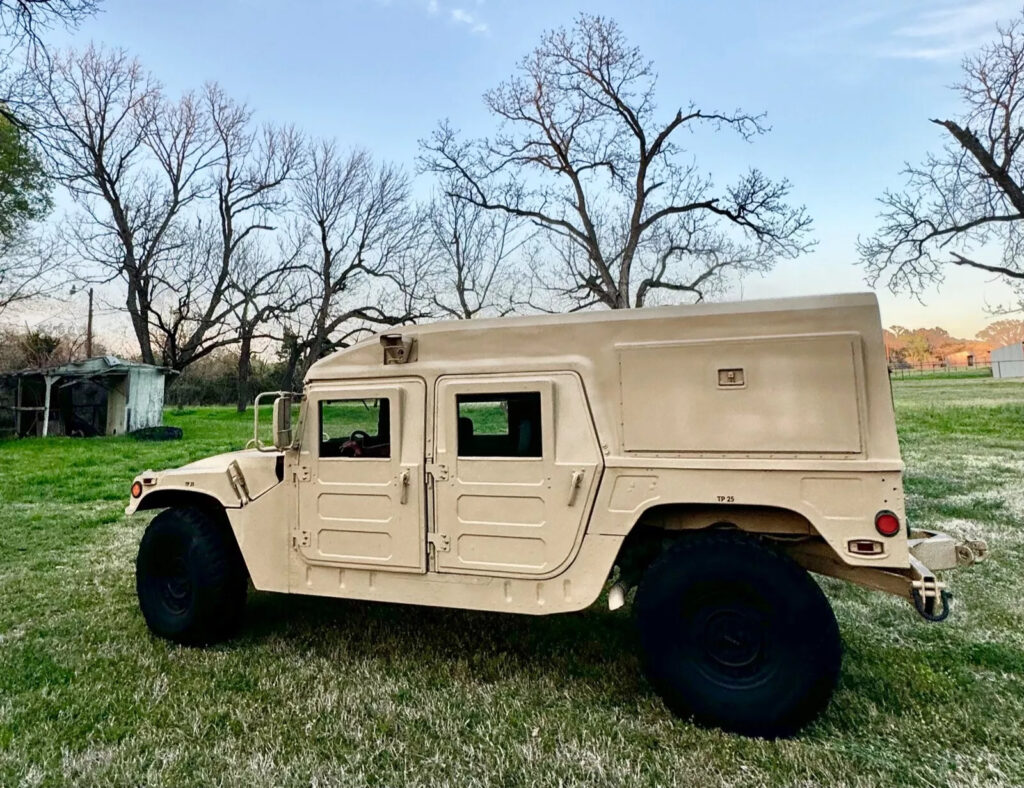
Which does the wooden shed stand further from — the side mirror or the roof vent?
the roof vent

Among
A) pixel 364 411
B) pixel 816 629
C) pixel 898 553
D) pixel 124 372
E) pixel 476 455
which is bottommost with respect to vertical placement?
pixel 816 629

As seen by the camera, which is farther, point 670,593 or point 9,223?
point 9,223

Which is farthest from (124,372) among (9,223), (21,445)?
(9,223)

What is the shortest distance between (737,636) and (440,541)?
1.72 m

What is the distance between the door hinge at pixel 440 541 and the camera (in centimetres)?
344

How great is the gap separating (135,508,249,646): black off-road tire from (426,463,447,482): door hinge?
1729 millimetres

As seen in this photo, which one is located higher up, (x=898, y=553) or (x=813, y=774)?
(x=898, y=553)

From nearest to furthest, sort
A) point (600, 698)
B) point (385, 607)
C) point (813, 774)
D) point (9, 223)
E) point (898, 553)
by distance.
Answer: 1. point (813, 774)
2. point (898, 553)
3. point (600, 698)
4. point (385, 607)
5. point (9, 223)

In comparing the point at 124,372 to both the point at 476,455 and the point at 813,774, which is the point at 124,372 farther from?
the point at 813,774

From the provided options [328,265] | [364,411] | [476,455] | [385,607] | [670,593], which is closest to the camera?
[670,593]

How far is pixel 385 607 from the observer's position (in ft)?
15.7

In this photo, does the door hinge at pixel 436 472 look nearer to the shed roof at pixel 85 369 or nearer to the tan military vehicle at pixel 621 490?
the tan military vehicle at pixel 621 490

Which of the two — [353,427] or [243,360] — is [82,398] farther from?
[353,427]

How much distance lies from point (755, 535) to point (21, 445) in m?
21.4
